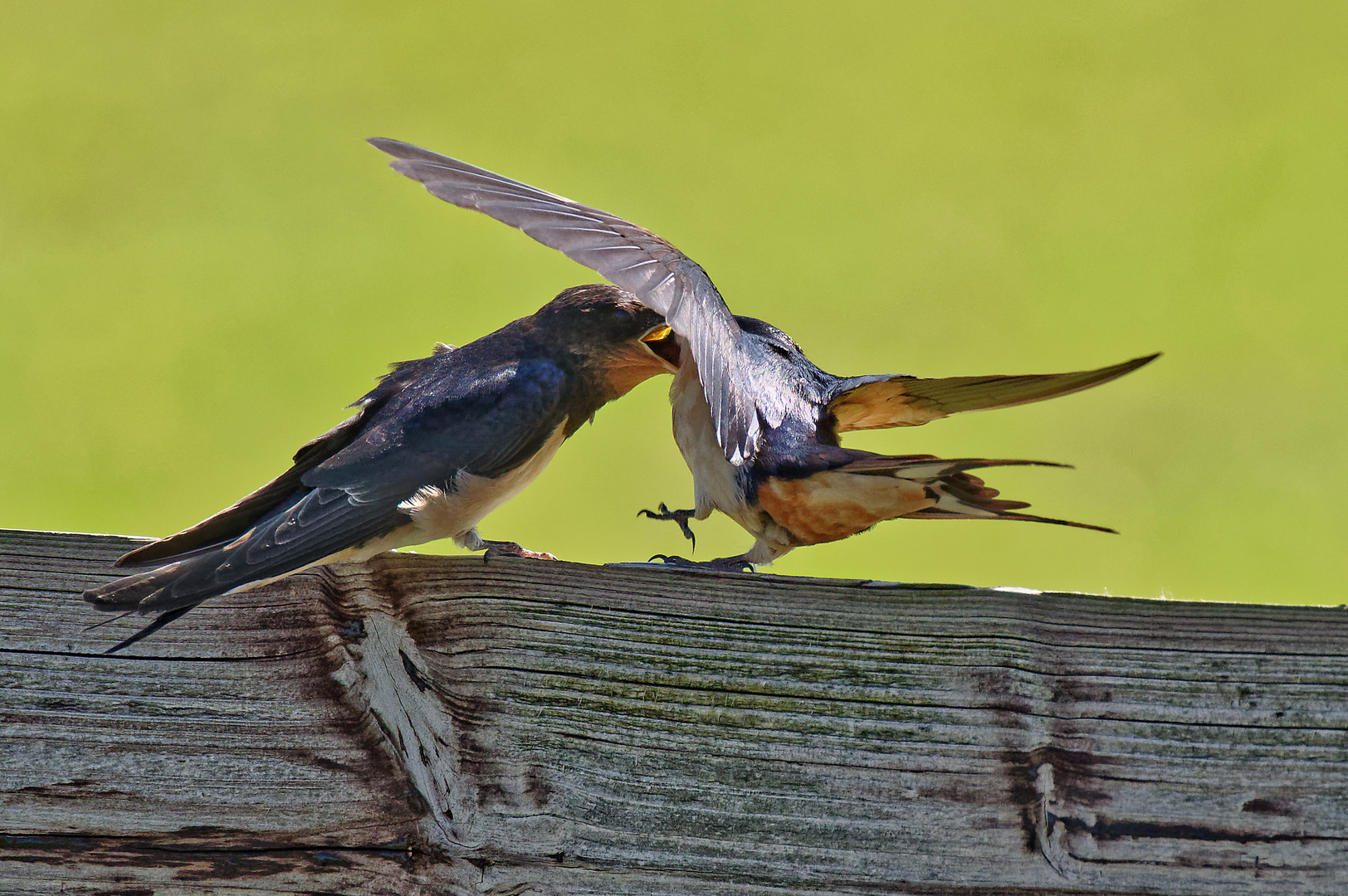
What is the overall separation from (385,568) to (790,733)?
2.08 ft

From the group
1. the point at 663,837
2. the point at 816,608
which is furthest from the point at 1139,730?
the point at 663,837

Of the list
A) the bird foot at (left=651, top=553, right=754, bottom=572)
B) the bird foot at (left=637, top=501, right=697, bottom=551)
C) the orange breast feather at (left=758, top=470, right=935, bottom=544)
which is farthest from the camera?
the bird foot at (left=637, top=501, right=697, bottom=551)

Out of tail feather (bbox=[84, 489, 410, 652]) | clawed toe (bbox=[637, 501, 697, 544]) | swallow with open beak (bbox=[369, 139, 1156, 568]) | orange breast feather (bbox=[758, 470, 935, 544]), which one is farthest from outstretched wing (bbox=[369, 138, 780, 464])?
clawed toe (bbox=[637, 501, 697, 544])

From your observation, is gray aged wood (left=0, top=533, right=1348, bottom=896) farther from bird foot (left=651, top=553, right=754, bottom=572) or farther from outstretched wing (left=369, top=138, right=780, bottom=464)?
bird foot (left=651, top=553, right=754, bottom=572)

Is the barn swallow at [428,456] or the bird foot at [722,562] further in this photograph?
the bird foot at [722,562]

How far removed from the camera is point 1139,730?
5.16 feet

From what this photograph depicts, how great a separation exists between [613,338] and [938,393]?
88 cm

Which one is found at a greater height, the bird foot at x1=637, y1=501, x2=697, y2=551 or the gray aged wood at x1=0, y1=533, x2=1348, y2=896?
the bird foot at x1=637, y1=501, x2=697, y2=551

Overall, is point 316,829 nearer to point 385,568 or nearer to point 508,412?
point 385,568

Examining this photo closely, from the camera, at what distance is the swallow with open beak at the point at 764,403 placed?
1.78m

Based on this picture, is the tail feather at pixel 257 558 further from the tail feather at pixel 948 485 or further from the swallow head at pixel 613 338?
the tail feather at pixel 948 485

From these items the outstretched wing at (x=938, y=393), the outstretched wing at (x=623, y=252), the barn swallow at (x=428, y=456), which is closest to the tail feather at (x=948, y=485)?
the outstretched wing at (x=938, y=393)

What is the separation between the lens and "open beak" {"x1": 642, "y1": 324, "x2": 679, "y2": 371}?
2404 millimetres

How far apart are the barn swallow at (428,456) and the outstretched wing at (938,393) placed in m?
0.44
